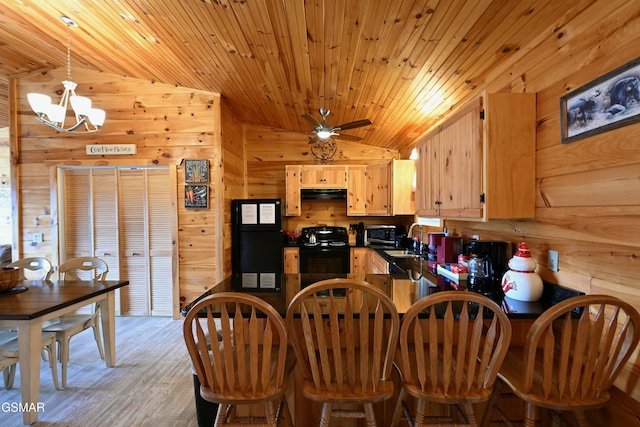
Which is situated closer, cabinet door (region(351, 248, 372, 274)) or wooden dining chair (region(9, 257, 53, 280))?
wooden dining chair (region(9, 257, 53, 280))

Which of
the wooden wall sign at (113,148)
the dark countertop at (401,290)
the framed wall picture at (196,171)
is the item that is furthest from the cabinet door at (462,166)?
the wooden wall sign at (113,148)

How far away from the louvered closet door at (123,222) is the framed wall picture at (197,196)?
0.32 m

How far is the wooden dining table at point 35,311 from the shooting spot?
5.70ft

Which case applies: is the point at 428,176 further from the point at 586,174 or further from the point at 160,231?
the point at 160,231

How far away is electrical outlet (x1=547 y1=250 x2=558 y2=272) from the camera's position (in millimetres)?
1564

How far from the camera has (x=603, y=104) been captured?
4.12 feet

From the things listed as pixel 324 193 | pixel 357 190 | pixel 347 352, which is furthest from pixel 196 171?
pixel 347 352

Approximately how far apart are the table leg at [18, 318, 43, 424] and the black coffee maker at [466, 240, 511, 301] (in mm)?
2852

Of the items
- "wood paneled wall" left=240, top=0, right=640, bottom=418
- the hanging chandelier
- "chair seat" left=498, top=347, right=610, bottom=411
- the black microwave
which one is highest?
the hanging chandelier

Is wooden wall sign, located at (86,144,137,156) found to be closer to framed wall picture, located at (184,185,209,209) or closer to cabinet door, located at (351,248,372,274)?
framed wall picture, located at (184,185,209,209)

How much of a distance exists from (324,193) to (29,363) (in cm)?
346

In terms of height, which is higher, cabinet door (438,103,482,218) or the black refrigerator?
cabinet door (438,103,482,218)

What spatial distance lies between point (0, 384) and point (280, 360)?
2742 millimetres

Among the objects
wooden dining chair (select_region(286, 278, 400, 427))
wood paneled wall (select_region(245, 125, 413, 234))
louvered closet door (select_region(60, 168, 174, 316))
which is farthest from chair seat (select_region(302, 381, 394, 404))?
wood paneled wall (select_region(245, 125, 413, 234))
